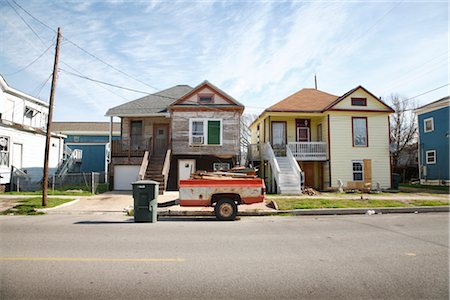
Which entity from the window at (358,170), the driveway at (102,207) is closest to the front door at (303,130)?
the window at (358,170)

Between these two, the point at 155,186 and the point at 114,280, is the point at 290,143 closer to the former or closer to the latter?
the point at 155,186

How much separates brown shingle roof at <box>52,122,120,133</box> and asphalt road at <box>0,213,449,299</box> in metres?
30.5

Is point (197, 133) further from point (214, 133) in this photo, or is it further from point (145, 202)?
point (145, 202)

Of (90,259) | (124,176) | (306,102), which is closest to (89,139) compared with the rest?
(124,176)

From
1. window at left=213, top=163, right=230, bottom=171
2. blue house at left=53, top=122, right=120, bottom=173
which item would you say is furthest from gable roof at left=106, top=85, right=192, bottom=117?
blue house at left=53, top=122, right=120, bottom=173

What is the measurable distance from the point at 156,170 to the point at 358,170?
14.0 m

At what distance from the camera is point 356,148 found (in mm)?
22297

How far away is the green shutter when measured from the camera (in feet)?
71.3

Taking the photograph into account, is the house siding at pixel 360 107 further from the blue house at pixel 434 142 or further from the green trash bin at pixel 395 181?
the blue house at pixel 434 142

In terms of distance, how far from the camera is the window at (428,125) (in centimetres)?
2795

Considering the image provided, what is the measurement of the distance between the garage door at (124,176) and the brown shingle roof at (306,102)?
34.3 ft

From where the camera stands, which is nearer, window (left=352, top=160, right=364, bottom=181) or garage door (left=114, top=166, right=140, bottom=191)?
garage door (left=114, top=166, right=140, bottom=191)

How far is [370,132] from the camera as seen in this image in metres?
22.5

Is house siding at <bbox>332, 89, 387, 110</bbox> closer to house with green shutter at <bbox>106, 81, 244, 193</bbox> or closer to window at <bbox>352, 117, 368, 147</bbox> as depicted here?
window at <bbox>352, 117, 368, 147</bbox>
